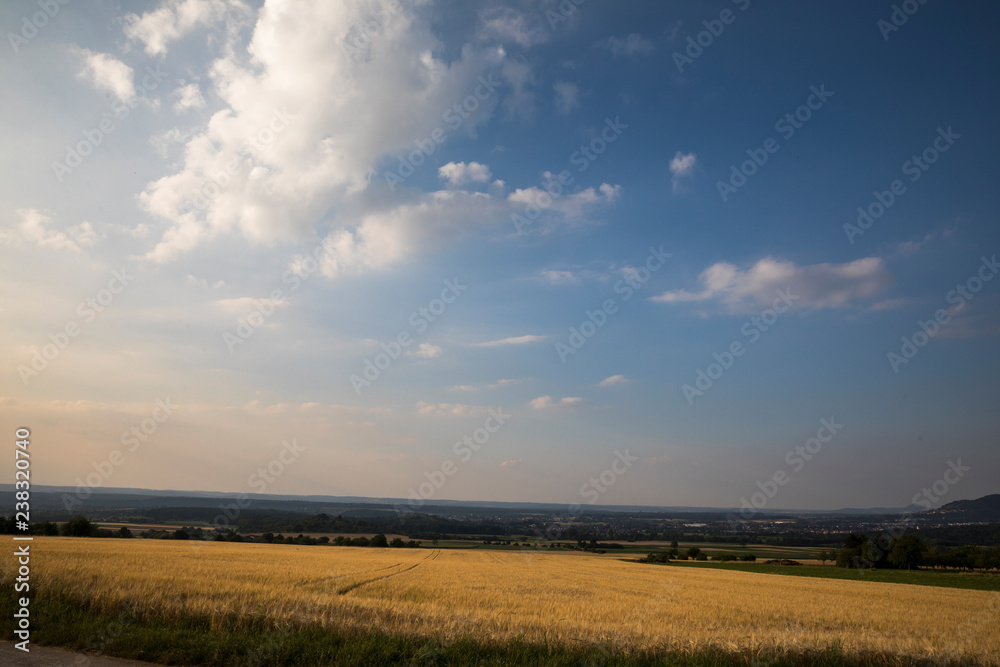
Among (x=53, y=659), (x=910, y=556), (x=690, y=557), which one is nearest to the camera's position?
(x=53, y=659)

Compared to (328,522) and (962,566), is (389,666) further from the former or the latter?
(328,522)

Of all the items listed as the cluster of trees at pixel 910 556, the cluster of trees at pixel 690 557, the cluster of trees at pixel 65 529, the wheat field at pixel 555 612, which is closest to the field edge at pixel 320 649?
the wheat field at pixel 555 612

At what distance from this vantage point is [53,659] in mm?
8289

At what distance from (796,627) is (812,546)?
132 m

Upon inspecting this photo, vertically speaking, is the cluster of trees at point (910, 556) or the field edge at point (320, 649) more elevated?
the field edge at point (320, 649)

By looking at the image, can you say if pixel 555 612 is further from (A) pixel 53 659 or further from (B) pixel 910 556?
(B) pixel 910 556

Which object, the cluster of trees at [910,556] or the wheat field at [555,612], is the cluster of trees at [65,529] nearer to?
the wheat field at [555,612]

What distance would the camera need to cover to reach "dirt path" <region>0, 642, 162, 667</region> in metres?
7.93

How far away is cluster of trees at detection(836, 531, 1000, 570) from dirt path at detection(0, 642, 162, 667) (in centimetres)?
9145

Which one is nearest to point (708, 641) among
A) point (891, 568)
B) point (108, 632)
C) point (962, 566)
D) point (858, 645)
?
point (858, 645)

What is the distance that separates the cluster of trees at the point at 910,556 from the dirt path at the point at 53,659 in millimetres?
91449

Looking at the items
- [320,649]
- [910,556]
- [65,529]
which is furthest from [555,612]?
[65,529]

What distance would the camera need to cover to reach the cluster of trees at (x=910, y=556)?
Answer: 69688 millimetres

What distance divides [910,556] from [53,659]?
93.4 meters
